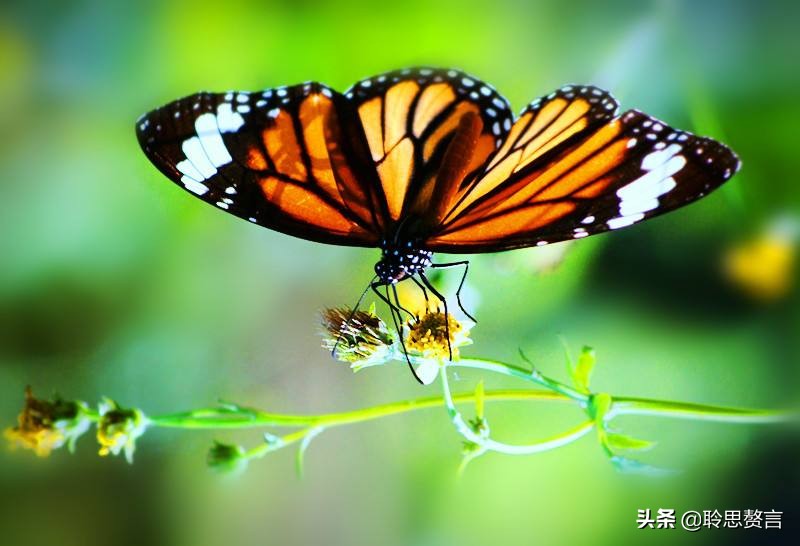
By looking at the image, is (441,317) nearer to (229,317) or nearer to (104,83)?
(229,317)

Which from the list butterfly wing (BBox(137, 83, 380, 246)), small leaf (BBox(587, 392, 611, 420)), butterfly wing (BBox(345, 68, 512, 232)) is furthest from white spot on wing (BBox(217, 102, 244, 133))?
small leaf (BBox(587, 392, 611, 420))

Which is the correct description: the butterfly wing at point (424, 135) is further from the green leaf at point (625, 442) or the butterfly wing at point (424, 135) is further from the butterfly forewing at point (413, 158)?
the green leaf at point (625, 442)

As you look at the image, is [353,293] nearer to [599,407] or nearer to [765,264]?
[599,407]

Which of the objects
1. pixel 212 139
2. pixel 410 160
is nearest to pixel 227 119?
pixel 212 139

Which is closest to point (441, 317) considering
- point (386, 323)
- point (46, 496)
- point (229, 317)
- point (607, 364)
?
point (386, 323)

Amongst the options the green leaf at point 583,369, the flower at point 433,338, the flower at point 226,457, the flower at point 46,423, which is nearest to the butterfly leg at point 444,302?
the flower at point 433,338
